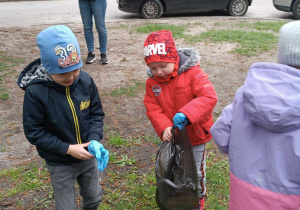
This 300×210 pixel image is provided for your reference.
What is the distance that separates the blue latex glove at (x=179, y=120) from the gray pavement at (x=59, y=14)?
28.5 feet

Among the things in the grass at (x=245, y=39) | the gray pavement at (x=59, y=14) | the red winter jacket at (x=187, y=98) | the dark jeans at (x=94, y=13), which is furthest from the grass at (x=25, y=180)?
the gray pavement at (x=59, y=14)

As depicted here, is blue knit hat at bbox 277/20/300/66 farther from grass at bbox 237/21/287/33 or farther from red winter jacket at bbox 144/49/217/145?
grass at bbox 237/21/287/33

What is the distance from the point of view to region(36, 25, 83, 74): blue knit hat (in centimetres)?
197

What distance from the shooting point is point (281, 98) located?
145 centimetres

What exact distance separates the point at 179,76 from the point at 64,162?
3.40 ft

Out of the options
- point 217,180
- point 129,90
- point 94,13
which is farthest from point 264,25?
point 217,180

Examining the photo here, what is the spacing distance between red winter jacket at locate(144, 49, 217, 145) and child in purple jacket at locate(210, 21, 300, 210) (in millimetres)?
586

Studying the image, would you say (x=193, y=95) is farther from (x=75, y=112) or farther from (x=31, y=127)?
(x=31, y=127)

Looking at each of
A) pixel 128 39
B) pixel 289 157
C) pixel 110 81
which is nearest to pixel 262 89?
pixel 289 157

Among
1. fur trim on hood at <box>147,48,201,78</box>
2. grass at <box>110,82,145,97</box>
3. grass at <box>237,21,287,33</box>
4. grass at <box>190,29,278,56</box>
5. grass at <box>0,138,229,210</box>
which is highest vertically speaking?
fur trim on hood at <box>147,48,201,78</box>

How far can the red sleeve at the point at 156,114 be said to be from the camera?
2539 mm

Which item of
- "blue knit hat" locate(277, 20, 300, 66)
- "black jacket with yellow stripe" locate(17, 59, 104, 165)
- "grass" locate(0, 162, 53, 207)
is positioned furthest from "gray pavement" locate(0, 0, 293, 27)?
"blue knit hat" locate(277, 20, 300, 66)

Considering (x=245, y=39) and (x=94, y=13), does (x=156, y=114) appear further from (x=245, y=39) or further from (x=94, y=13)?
(x=245, y=39)

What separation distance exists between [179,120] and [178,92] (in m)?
0.27
